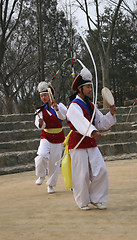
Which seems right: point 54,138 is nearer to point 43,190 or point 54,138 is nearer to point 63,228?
point 43,190

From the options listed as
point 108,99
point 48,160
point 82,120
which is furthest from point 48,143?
point 108,99

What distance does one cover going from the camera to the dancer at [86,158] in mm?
4012

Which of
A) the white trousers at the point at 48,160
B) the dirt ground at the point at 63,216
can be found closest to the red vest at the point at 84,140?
the dirt ground at the point at 63,216

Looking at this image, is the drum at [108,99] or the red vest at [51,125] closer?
the drum at [108,99]

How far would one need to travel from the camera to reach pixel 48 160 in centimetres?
563

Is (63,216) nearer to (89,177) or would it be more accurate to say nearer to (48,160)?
(89,177)

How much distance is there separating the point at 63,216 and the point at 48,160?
1.88 metres

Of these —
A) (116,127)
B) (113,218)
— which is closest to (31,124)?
(116,127)

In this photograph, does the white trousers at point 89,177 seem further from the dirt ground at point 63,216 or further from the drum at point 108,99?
the drum at point 108,99

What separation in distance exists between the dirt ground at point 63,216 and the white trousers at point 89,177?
149 mm

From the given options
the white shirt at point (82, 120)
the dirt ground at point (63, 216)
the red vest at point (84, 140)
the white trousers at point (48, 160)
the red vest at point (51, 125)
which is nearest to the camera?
the dirt ground at point (63, 216)

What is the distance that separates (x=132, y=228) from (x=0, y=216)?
1.63m

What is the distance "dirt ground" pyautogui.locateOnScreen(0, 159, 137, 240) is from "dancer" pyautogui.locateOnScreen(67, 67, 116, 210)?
0.16 meters

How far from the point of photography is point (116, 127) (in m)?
11.4
